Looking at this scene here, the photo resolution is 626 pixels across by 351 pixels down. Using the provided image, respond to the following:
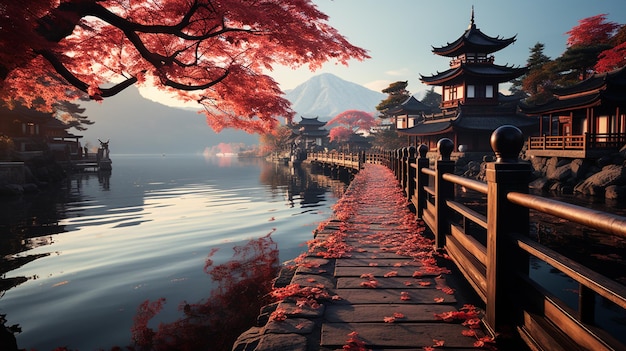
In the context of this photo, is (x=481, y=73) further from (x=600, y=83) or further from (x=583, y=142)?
(x=583, y=142)

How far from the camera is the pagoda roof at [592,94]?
2252 centimetres

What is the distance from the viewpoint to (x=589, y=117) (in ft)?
81.3

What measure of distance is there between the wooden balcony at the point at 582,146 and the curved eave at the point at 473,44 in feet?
52.1

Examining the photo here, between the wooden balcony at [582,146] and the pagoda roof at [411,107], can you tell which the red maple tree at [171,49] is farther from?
the pagoda roof at [411,107]

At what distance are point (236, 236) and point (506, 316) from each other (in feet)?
33.5

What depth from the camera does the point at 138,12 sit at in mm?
9211

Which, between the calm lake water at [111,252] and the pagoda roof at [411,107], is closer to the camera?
the calm lake water at [111,252]

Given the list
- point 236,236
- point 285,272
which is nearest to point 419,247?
point 285,272

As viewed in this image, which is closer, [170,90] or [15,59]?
[15,59]

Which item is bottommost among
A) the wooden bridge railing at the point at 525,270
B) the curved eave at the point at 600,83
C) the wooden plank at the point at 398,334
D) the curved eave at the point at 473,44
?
the wooden plank at the point at 398,334

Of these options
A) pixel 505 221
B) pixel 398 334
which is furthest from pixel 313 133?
pixel 505 221

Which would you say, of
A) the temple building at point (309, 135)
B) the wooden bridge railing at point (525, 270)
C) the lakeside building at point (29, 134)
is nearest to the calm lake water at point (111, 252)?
the wooden bridge railing at point (525, 270)

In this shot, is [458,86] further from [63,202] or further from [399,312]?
[399,312]

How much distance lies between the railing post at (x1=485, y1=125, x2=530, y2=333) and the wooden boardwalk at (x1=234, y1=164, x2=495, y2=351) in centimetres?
34
